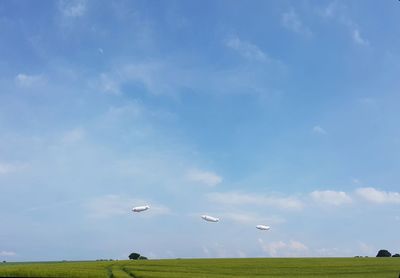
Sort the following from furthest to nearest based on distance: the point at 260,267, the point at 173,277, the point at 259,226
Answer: the point at 259,226 → the point at 260,267 → the point at 173,277

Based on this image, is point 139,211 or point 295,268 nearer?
point 295,268

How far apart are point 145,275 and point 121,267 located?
33.4 feet

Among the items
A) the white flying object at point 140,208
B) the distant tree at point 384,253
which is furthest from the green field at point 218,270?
the distant tree at point 384,253

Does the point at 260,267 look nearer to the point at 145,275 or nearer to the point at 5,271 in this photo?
the point at 145,275

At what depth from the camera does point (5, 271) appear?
4903cm

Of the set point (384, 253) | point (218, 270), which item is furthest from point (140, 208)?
point (384, 253)

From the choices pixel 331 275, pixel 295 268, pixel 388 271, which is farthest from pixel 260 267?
pixel 388 271

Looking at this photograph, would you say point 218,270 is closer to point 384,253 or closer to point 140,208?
point 140,208

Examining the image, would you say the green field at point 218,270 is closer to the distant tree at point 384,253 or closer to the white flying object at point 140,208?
the white flying object at point 140,208

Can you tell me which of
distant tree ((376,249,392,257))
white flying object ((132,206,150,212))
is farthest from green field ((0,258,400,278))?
distant tree ((376,249,392,257))

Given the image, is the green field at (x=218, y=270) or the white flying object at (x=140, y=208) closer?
the green field at (x=218, y=270)

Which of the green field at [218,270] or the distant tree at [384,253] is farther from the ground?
the distant tree at [384,253]

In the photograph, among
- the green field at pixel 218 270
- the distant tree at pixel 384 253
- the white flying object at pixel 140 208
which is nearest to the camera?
the green field at pixel 218 270

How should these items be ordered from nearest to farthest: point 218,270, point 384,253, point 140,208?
point 218,270 → point 140,208 → point 384,253
